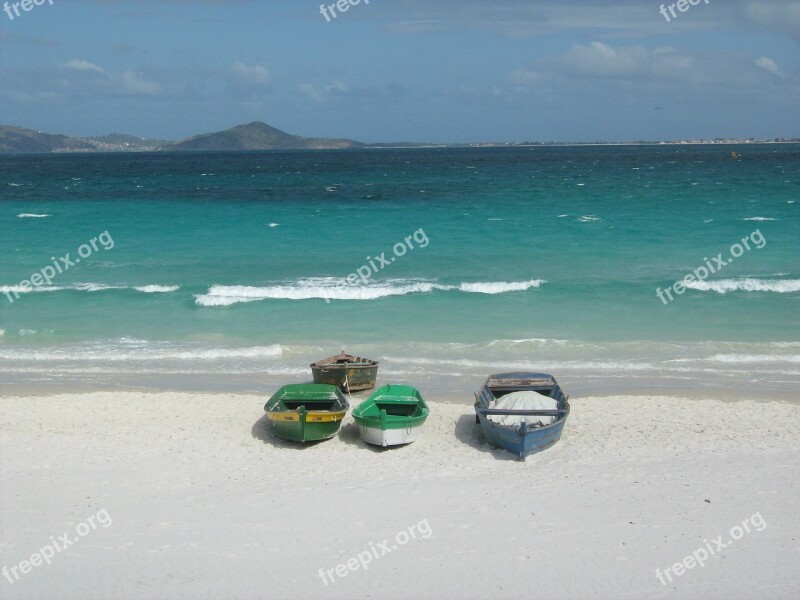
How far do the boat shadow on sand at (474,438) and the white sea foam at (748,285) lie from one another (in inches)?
607

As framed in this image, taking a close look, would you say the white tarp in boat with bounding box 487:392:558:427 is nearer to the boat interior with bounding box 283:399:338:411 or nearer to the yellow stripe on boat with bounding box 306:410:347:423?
the yellow stripe on boat with bounding box 306:410:347:423

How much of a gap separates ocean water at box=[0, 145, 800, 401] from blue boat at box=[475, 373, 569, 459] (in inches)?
98.6

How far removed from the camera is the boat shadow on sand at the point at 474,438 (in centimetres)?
1577

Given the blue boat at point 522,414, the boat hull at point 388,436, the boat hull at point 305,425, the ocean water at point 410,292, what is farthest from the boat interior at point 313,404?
the ocean water at point 410,292

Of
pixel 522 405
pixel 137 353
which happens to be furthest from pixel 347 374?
pixel 137 353

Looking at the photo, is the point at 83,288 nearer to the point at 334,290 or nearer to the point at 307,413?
the point at 334,290

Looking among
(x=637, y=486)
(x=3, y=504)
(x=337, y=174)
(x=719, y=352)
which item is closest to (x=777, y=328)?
(x=719, y=352)

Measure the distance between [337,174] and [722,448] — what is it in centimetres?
7493

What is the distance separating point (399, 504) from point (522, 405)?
4086 mm

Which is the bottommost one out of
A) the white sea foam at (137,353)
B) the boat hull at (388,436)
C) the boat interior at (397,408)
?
the white sea foam at (137,353)

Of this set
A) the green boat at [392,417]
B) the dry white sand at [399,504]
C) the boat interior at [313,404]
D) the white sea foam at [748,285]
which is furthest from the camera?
the white sea foam at [748,285]

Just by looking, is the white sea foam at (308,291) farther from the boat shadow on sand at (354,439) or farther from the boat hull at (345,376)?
the boat shadow on sand at (354,439)

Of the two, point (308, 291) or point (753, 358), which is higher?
point (308, 291)

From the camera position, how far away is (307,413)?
1588cm
